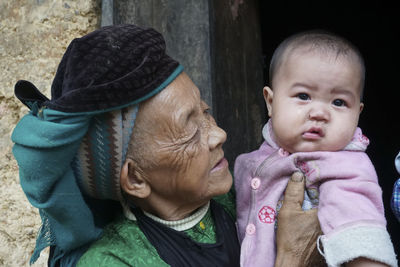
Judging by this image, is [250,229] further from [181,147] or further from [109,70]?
[109,70]

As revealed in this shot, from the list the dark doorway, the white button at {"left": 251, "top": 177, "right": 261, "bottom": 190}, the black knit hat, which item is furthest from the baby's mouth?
the dark doorway

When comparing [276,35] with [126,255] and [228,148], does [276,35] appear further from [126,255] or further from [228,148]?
[126,255]

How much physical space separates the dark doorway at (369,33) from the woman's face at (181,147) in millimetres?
3073

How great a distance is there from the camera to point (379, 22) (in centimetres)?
497

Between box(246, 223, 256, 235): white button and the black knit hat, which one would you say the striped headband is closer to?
the black knit hat

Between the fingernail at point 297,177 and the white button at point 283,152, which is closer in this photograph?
the fingernail at point 297,177

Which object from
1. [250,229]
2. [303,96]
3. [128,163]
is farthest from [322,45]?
[128,163]

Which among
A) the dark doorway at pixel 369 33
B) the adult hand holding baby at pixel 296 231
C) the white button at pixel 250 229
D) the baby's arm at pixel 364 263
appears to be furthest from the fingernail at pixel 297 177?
the dark doorway at pixel 369 33

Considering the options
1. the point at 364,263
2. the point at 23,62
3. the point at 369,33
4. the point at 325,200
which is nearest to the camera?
the point at 364,263

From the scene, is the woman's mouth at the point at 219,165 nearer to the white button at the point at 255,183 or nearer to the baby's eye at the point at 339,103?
the white button at the point at 255,183

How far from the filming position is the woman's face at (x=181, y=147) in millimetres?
1847

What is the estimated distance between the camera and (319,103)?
1954 mm

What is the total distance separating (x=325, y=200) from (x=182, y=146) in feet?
1.93

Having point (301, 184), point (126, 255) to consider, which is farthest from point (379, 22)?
point (126, 255)
